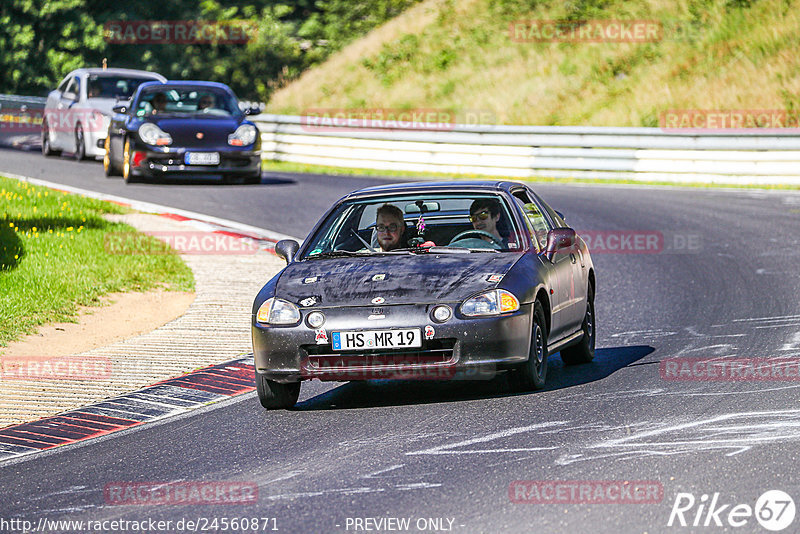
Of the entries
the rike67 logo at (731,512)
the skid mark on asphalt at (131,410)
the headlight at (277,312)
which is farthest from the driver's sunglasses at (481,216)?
the rike67 logo at (731,512)

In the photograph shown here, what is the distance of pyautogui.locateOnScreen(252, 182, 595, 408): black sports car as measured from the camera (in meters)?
7.82

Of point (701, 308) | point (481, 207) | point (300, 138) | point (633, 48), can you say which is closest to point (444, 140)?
point (300, 138)

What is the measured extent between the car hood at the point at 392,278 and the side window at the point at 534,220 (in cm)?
45

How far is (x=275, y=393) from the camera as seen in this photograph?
8.30 meters

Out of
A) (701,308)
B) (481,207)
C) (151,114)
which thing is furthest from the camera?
(151,114)

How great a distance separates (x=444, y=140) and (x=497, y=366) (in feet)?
62.1

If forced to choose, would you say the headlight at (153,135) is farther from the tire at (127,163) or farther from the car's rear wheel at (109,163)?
the car's rear wheel at (109,163)

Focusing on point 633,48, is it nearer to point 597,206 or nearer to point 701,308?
point 597,206

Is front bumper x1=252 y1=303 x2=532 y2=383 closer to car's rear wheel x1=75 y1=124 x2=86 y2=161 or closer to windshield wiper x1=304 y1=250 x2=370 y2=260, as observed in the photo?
windshield wiper x1=304 y1=250 x2=370 y2=260

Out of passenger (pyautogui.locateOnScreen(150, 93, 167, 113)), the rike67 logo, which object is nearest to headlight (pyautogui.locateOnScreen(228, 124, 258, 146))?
passenger (pyautogui.locateOnScreen(150, 93, 167, 113))

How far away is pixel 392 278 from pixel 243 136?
1392 cm

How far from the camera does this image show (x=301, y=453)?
698 centimetres

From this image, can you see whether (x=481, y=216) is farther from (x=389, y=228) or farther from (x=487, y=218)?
(x=389, y=228)

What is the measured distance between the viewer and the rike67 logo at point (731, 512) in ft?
17.5
